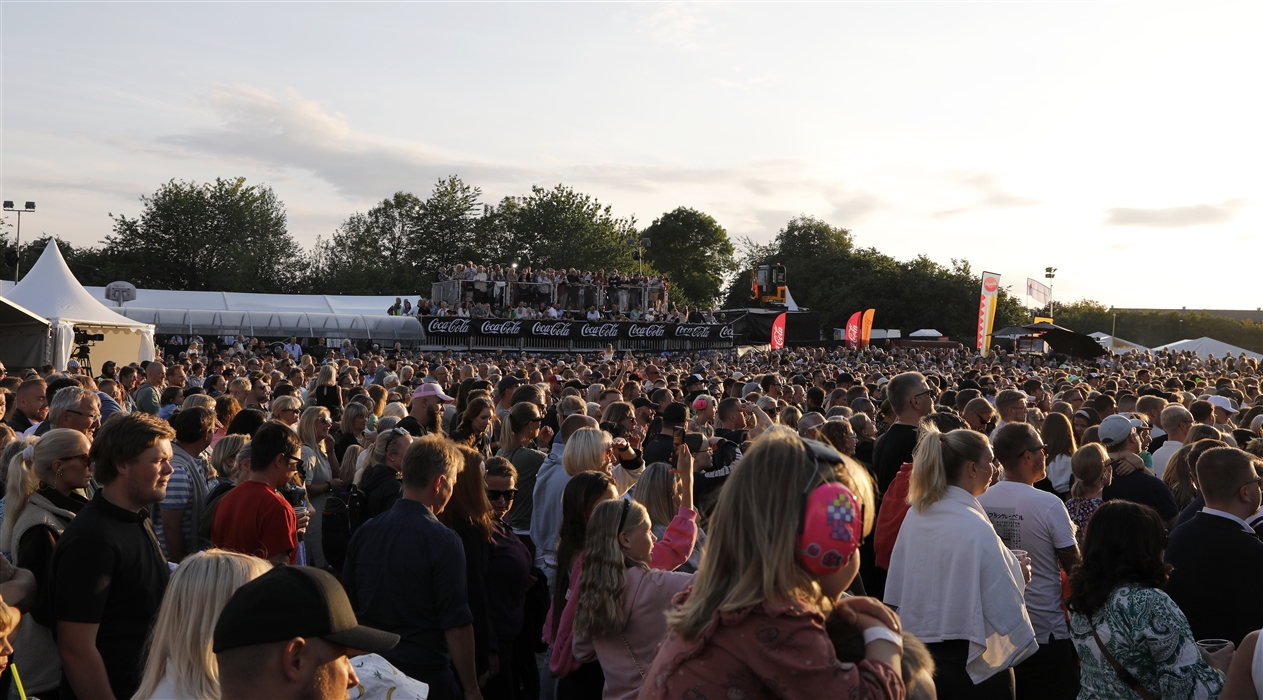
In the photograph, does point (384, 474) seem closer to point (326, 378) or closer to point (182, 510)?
point (182, 510)

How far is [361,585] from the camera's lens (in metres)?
3.74

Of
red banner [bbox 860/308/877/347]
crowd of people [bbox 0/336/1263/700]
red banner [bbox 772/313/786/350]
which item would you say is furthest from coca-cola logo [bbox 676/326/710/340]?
crowd of people [bbox 0/336/1263/700]

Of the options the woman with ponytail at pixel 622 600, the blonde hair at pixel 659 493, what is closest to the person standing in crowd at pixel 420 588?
the woman with ponytail at pixel 622 600

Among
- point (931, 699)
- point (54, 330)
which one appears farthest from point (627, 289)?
point (931, 699)

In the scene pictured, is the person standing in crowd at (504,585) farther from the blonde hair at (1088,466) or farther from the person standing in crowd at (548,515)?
the blonde hair at (1088,466)

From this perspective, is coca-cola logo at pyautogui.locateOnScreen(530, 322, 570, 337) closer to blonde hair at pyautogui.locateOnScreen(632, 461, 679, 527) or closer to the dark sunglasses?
the dark sunglasses

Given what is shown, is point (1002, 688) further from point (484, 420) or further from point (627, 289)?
point (627, 289)

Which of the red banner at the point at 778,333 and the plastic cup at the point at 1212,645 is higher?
the red banner at the point at 778,333

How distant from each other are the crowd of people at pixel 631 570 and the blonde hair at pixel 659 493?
14mm

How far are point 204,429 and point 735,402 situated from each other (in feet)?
14.9

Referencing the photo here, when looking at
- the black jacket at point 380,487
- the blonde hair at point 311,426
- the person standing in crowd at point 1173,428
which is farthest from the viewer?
the person standing in crowd at point 1173,428

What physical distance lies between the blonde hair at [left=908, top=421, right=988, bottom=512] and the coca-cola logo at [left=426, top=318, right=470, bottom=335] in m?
28.6

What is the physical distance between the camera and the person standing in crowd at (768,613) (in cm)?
169

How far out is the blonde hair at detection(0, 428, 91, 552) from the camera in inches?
144
